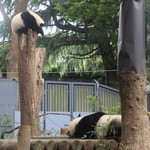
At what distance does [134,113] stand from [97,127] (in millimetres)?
645

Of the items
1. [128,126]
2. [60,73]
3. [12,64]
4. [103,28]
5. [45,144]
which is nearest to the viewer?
[128,126]

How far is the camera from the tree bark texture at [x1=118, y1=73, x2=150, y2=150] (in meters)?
3.46

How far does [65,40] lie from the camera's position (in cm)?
1570

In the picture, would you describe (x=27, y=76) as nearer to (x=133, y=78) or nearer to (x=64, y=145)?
(x=64, y=145)

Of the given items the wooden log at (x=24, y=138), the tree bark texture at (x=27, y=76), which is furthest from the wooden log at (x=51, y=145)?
the tree bark texture at (x=27, y=76)

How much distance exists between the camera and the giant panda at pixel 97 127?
3969 mm

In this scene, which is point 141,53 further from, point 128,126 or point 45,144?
point 45,144

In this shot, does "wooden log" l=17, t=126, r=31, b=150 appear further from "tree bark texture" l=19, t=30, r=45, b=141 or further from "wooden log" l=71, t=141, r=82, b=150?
"tree bark texture" l=19, t=30, r=45, b=141

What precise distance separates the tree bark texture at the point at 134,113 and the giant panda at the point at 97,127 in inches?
15.3

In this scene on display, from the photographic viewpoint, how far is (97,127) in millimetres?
4055

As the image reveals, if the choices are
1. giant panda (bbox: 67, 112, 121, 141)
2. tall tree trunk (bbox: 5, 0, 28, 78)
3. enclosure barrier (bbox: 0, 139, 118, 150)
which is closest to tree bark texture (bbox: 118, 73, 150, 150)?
enclosure barrier (bbox: 0, 139, 118, 150)

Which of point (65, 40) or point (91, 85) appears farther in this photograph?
point (65, 40)

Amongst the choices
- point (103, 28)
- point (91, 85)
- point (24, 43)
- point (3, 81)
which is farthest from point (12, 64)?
point (24, 43)

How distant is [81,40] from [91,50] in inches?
25.6
